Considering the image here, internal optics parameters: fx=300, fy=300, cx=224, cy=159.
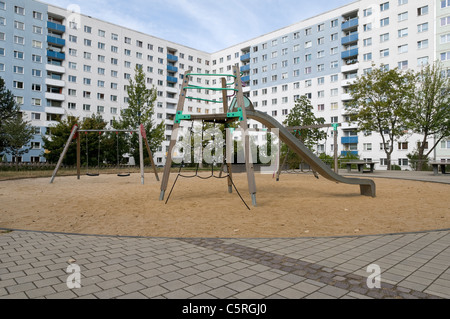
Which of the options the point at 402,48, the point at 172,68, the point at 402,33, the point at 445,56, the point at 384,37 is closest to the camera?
the point at 445,56

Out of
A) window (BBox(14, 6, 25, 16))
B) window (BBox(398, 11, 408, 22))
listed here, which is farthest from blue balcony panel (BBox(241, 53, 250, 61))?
window (BBox(14, 6, 25, 16))

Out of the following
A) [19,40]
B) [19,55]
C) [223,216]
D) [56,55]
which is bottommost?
[223,216]

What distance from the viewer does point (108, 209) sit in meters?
7.05

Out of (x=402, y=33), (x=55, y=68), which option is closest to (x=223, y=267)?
(x=402, y=33)

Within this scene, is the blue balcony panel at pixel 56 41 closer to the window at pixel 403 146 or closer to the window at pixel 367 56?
the window at pixel 367 56

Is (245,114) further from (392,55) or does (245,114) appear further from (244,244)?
(392,55)

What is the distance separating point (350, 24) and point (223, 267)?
5391 centimetres

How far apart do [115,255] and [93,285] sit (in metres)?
0.93

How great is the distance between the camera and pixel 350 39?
4791 centimetres

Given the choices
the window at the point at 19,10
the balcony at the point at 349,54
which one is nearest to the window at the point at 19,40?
the window at the point at 19,10

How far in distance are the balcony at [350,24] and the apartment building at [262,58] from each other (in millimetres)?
147

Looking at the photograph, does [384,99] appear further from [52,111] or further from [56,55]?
[56,55]

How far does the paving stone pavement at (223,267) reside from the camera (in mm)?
2590
